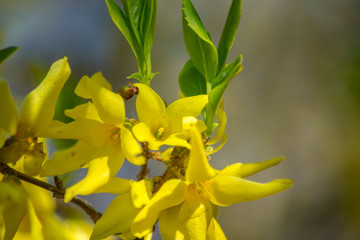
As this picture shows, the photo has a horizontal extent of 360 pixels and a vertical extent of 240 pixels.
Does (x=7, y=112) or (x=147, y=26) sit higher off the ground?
(x=147, y=26)

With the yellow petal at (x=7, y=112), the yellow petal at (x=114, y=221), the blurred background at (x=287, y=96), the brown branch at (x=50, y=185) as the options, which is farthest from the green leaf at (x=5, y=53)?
the blurred background at (x=287, y=96)

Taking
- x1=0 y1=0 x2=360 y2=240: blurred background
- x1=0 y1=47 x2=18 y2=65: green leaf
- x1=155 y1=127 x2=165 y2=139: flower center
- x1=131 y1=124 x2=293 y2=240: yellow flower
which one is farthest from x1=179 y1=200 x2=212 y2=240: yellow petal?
x1=0 y1=0 x2=360 y2=240: blurred background

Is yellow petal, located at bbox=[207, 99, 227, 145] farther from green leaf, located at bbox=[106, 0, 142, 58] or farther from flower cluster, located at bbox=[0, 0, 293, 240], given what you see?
green leaf, located at bbox=[106, 0, 142, 58]

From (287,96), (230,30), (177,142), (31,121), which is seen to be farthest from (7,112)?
(287,96)

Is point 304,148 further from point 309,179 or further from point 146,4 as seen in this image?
point 146,4

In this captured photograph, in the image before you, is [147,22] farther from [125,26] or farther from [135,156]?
[135,156]

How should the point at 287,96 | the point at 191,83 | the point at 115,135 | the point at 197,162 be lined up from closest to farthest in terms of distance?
the point at 197,162 → the point at 115,135 → the point at 191,83 → the point at 287,96

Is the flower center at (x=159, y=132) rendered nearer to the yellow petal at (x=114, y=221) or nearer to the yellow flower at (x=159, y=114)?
the yellow flower at (x=159, y=114)
